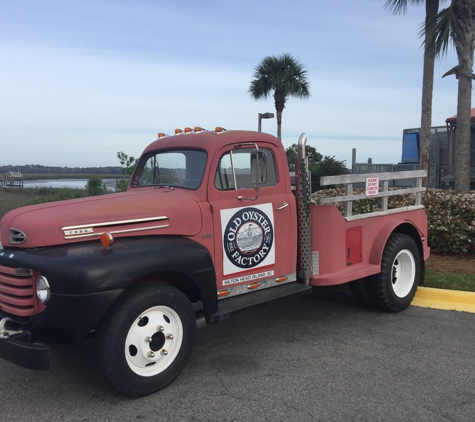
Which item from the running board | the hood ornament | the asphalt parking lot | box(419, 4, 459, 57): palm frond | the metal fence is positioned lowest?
the asphalt parking lot

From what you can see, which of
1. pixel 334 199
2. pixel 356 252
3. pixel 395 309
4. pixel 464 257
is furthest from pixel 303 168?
pixel 464 257

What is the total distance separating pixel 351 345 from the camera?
466 cm

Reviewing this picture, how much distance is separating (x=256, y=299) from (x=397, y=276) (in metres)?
2.23

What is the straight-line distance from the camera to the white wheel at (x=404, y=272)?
5.77 metres

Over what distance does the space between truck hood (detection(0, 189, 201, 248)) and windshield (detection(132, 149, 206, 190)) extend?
0.94 ft

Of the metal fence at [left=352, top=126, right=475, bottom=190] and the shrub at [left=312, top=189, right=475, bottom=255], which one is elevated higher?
the metal fence at [left=352, top=126, right=475, bottom=190]

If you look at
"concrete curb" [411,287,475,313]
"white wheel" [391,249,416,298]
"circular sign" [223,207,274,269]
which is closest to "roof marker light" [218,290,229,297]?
"circular sign" [223,207,274,269]

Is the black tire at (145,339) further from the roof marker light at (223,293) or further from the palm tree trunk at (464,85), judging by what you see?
the palm tree trunk at (464,85)

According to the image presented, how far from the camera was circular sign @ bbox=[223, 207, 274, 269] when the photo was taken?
4.34 meters

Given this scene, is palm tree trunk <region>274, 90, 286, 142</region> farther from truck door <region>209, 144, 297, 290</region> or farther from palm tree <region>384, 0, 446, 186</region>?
truck door <region>209, 144, 297, 290</region>

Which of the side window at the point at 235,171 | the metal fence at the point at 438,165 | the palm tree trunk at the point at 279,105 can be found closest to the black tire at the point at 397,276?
the side window at the point at 235,171

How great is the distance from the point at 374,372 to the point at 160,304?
1840 mm

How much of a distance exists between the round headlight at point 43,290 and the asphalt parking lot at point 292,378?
81cm

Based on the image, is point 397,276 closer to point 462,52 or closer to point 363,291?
point 363,291
